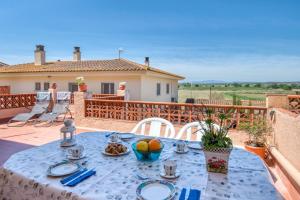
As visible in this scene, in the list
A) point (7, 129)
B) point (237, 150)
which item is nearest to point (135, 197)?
point (237, 150)

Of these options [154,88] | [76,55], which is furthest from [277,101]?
[76,55]

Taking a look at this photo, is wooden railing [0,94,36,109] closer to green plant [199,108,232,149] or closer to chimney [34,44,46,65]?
chimney [34,44,46,65]

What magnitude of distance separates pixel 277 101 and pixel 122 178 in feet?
16.4

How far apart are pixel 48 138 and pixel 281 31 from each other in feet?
61.2

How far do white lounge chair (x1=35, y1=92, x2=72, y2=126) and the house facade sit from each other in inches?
148

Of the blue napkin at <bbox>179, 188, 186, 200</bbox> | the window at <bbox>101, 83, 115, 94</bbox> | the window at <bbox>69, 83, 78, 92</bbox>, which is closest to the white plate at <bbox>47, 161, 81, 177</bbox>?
the blue napkin at <bbox>179, 188, 186, 200</bbox>

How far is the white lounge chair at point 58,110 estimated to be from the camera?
8.65 meters

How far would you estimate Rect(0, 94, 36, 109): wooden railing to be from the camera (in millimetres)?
9643

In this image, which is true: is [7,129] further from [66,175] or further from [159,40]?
[159,40]

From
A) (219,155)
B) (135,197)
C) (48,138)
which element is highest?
(219,155)

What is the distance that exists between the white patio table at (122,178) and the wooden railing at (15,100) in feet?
29.6

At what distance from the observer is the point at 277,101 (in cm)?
529

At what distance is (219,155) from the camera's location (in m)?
1.78

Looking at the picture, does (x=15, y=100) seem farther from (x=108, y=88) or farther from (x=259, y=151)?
(x=259, y=151)
